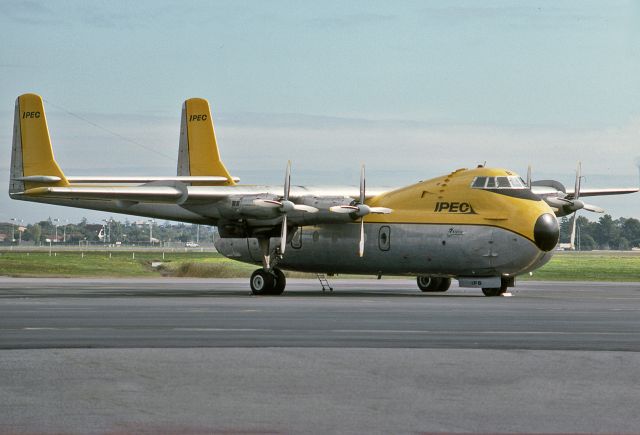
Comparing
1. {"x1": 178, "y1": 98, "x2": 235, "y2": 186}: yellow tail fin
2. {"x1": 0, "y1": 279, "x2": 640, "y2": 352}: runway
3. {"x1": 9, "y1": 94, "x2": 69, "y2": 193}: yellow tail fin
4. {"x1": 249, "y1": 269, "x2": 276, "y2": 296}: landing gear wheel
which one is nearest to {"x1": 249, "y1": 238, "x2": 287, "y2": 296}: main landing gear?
{"x1": 249, "y1": 269, "x2": 276, "y2": 296}: landing gear wheel

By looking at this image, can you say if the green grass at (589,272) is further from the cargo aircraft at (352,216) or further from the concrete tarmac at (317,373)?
the concrete tarmac at (317,373)

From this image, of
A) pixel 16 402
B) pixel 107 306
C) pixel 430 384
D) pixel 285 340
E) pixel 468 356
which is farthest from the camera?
pixel 107 306

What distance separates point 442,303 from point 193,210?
13122 mm

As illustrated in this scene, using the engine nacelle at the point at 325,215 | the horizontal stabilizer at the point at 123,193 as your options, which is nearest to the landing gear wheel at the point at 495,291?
the engine nacelle at the point at 325,215

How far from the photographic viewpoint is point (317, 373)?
14602 millimetres

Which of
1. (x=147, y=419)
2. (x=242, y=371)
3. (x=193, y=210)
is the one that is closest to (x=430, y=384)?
(x=242, y=371)

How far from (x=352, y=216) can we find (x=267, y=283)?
426 cm

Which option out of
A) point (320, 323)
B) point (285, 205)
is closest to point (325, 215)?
point (285, 205)

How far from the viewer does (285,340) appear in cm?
1942

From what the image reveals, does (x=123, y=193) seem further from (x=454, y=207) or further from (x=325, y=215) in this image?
(x=454, y=207)

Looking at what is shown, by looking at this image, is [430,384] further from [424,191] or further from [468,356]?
[424,191]

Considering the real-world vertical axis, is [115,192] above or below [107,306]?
above

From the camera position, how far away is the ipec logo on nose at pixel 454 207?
39.2 meters

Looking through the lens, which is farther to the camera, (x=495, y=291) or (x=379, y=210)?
(x=495, y=291)
